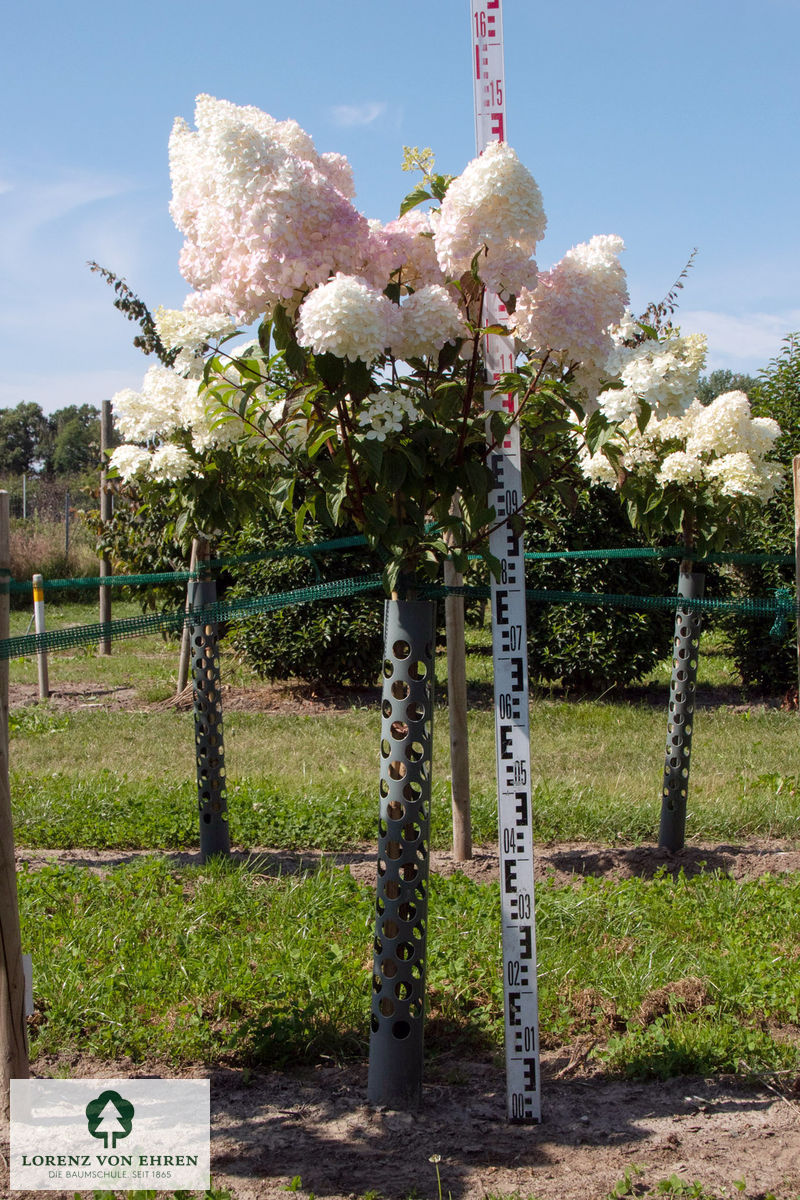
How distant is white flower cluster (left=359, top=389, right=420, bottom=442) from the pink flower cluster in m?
0.32

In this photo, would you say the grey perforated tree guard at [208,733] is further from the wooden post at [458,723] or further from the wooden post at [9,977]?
the wooden post at [9,977]

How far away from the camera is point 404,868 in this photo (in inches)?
112

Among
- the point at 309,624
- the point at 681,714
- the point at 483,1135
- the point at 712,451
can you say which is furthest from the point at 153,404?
the point at 309,624

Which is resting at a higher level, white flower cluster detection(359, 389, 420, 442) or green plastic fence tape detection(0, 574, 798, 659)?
white flower cluster detection(359, 389, 420, 442)

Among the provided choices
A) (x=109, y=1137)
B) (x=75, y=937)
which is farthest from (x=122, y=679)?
(x=109, y=1137)

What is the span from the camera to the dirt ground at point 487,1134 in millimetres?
2480

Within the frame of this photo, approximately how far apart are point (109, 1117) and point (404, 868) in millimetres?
977

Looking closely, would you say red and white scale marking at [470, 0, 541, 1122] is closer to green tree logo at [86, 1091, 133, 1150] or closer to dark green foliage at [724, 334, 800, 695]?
green tree logo at [86, 1091, 133, 1150]

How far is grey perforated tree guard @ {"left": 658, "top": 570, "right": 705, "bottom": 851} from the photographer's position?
493cm

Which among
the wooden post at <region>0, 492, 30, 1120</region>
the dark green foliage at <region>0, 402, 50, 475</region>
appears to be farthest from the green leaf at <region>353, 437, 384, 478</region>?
the dark green foliage at <region>0, 402, 50, 475</region>

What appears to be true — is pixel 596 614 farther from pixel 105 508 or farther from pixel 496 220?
pixel 496 220

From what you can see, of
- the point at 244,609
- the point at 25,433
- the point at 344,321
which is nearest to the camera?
the point at 344,321

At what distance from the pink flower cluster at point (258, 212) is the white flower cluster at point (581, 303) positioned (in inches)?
17.9

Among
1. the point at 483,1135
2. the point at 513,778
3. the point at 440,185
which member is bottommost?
the point at 483,1135
